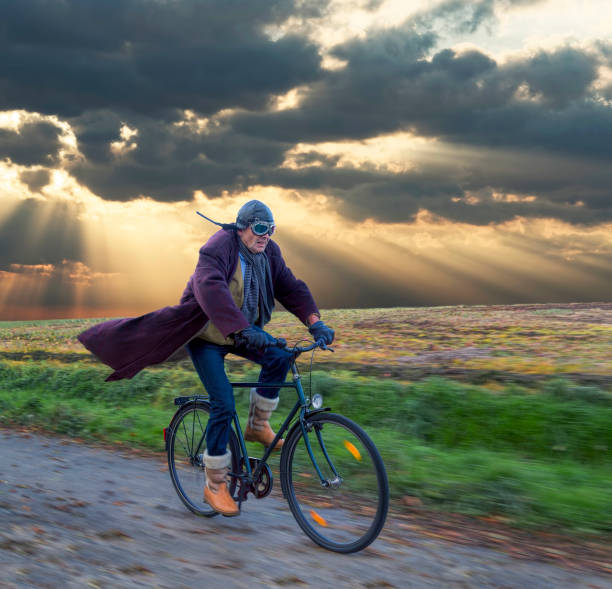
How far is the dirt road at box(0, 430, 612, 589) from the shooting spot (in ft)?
13.4

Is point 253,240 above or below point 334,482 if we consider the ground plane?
above

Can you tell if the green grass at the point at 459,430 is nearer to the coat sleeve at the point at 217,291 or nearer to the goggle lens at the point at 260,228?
the coat sleeve at the point at 217,291

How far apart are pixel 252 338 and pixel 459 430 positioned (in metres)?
5.00

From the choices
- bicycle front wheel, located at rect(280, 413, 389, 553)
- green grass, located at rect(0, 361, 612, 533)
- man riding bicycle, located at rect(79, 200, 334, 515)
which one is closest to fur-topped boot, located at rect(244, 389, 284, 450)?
man riding bicycle, located at rect(79, 200, 334, 515)

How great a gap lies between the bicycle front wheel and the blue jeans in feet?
1.72

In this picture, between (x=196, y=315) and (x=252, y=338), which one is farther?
(x=196, y=315)

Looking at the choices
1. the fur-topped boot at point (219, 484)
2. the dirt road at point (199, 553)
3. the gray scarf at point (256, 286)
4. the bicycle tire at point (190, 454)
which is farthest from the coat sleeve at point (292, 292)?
the dirt road at point (199, 553)

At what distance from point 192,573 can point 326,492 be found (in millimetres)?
1105

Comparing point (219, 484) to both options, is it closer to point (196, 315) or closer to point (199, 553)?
point (199, 553)

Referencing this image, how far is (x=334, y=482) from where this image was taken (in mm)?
4789

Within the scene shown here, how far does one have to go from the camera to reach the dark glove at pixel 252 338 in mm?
4637

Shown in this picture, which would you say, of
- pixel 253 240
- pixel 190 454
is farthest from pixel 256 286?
pixel 190 454

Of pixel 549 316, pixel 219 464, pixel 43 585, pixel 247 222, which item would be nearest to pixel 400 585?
pixel 219 464

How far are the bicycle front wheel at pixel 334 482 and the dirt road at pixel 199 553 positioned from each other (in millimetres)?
140
